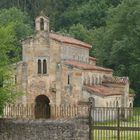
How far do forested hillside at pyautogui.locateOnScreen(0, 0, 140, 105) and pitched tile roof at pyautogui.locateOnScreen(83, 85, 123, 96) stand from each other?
54.8ft

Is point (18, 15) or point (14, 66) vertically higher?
point (18, 15)

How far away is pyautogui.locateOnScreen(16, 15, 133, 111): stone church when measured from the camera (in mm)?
62969

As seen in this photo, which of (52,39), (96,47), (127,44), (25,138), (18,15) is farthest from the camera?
(18,15)

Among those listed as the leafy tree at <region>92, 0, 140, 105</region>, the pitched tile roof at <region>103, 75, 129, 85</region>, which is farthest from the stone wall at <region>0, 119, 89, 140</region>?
the leafy tree at <region>92, 0, 140, 105</region>

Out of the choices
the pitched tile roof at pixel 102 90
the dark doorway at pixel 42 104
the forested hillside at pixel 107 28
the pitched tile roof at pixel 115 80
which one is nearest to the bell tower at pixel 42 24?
the dark doorway at pixel 42 104

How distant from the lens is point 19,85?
212 ft

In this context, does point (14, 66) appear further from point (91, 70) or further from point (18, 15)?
point (18, 15)

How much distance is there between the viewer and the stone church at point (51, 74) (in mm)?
62969

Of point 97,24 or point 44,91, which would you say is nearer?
point 44,91

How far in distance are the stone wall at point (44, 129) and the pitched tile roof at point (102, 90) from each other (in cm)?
2540

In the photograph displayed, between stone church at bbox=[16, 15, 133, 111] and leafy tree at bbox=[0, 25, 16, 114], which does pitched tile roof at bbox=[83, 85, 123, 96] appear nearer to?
stone church at bbox=[16, 15, 133, 111]

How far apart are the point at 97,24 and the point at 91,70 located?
58441 mm

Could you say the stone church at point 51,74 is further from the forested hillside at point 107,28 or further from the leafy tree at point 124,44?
the leafy tree at point 124,44

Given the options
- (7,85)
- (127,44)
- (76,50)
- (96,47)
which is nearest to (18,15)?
(96,47)
